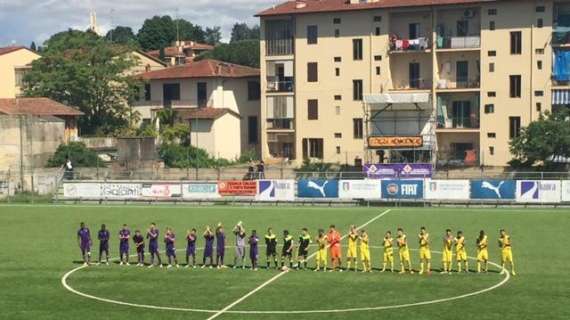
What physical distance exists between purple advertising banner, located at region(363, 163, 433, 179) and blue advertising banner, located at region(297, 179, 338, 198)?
234 inches

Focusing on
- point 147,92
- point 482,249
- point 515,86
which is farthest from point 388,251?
point 147,92

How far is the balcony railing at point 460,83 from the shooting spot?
73.1m

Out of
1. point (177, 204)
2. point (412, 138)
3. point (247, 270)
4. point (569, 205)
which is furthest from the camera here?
point (412, 138)

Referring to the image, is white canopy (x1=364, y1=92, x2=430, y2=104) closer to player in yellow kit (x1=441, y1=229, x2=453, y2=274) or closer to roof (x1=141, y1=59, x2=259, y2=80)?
roof (x1=141, y1=59, x2=259, y2=80)

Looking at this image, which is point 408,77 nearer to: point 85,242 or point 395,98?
point 395,98

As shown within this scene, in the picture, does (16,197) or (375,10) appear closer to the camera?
(16,197)

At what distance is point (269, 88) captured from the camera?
262 ft

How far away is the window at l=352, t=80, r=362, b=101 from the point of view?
3000 inches

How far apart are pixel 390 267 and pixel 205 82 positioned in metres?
53.2

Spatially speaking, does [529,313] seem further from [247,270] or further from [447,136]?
[447,136]

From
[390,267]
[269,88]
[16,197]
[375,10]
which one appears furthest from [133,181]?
[390,267]

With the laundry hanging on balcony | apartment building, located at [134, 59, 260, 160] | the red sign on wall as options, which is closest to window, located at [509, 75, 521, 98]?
the laundry hanging on balcony

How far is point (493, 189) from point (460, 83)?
62.5 feet

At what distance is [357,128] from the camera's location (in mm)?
76625
